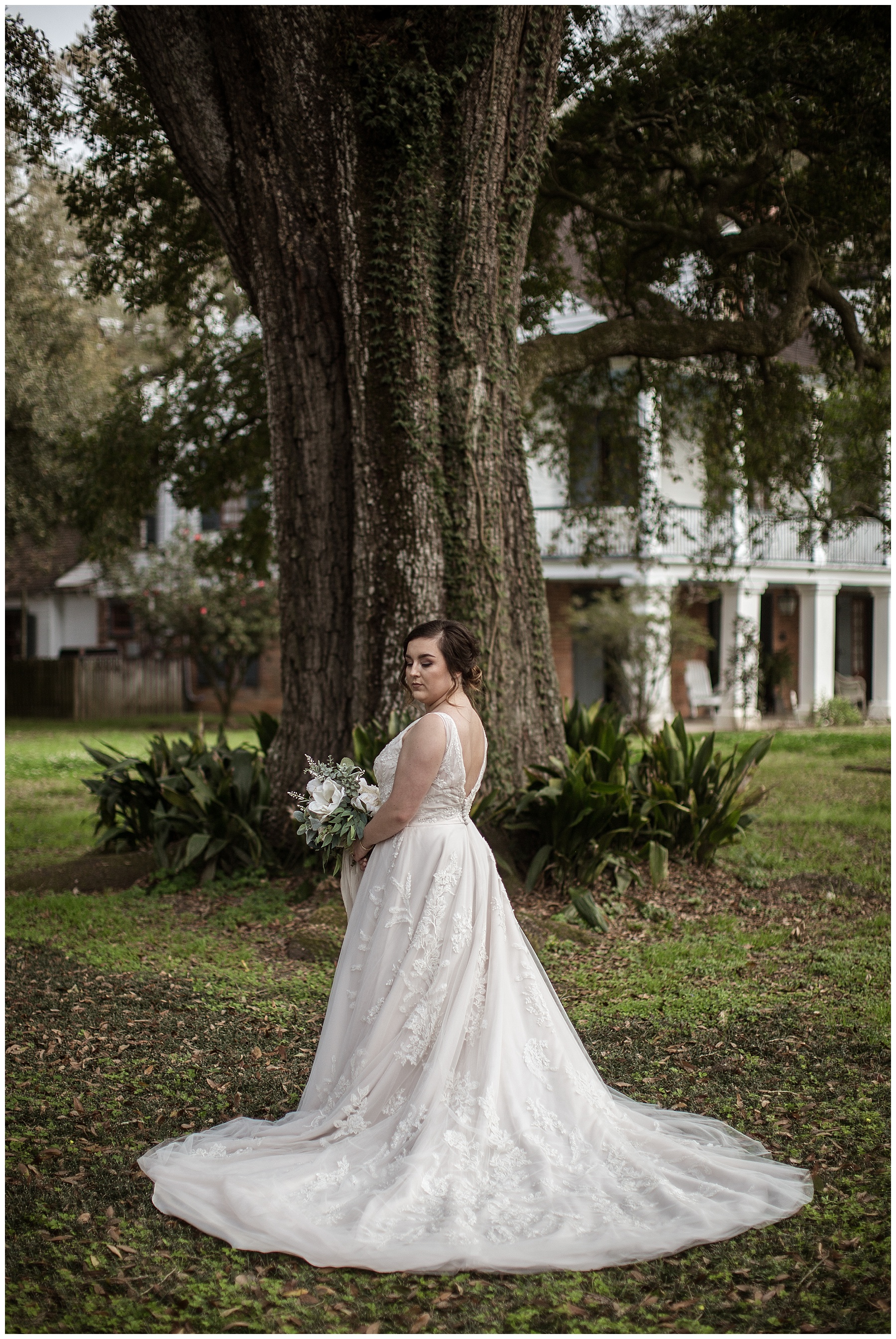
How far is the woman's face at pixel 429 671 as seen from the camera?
380cm

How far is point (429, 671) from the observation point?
3807 millimetres

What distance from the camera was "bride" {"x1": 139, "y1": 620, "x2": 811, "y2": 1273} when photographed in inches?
Result: 123

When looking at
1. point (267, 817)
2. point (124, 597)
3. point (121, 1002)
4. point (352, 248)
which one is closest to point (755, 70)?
point (352, 248)

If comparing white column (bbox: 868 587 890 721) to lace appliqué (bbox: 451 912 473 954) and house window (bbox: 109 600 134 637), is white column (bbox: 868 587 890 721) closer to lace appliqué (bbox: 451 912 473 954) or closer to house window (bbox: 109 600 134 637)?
house window (bbox: 109 600 134 637)

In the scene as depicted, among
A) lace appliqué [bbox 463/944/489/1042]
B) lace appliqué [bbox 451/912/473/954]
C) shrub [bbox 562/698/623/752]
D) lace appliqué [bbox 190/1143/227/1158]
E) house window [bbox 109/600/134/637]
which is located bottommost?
lace appliqué [bbox 190/1143/227/1158]

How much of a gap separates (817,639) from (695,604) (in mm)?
2786

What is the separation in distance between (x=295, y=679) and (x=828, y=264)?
7.42 m

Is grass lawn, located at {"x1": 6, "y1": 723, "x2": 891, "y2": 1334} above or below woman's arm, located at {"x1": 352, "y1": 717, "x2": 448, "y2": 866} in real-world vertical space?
below

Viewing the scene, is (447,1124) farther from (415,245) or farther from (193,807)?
(415,245)

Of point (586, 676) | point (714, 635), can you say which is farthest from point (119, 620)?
point (714, 635)

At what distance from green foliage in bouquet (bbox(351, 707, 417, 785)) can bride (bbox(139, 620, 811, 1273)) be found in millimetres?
2483

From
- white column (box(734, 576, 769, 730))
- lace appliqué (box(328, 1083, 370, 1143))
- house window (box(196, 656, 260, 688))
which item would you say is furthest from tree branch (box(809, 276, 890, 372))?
house window (box(196, 656, 260, 688))

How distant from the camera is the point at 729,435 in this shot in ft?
41.3

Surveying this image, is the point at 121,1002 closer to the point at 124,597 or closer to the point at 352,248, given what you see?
the point at 352,248
